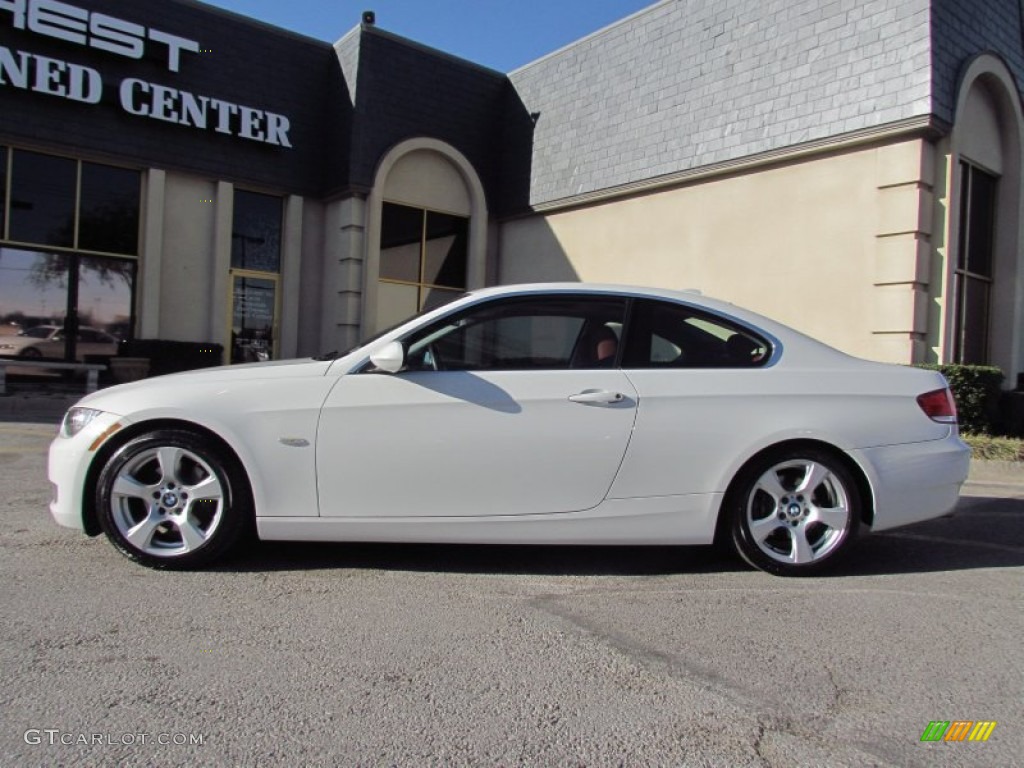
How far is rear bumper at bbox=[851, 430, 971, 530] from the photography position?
4.11 metres

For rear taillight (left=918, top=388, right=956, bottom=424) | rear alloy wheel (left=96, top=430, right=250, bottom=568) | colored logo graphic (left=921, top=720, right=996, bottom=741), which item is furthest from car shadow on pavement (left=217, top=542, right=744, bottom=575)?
colored logo graphic (left=921, top=720, right=996, bottom=741)

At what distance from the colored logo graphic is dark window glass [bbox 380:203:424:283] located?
A: 1324 cm

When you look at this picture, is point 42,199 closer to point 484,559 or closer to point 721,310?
point 484,559

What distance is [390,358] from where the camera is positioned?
3891 mm

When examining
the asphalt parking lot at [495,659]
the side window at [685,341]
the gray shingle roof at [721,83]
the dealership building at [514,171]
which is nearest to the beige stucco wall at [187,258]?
the dealership building at [514,171]

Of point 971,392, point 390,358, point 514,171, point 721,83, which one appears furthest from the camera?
point 514,171

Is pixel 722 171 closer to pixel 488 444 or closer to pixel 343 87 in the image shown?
pixel 343 87

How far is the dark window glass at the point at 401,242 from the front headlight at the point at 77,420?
11.0m

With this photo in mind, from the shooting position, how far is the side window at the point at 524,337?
4.09 m

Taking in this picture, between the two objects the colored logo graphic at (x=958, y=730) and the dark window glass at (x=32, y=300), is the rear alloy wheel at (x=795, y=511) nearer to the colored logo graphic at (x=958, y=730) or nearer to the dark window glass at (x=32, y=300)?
the colored logo graphic at (x=958, y=730)

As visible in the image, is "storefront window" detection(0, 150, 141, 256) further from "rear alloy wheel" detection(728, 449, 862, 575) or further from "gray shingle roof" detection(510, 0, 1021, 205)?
"rear alloy wheel" detection(728, 449, 862, 575)

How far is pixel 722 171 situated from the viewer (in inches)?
468

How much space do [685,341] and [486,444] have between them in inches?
49.6

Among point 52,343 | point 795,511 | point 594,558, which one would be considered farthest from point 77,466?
point 52,343
